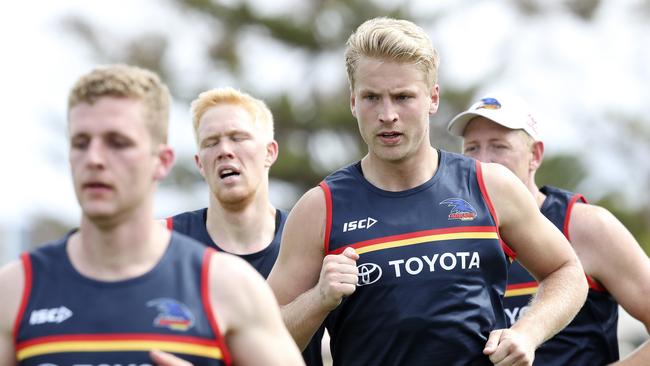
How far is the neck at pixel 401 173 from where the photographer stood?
19.7 feet

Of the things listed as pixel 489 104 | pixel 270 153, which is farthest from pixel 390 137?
→ pixel 489 104

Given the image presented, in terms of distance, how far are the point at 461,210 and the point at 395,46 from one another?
2.77 ft

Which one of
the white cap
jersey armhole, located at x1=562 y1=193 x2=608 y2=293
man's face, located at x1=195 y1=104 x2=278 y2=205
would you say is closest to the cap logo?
the white cap

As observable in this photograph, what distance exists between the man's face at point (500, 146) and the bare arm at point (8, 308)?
12.6 feet

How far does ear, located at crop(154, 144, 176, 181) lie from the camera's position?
4.58 meters

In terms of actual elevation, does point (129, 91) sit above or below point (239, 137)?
below

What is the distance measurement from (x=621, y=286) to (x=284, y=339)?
3030 mm

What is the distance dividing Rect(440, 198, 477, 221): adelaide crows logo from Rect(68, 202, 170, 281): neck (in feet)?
5.86

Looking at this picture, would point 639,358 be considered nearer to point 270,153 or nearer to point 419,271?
point 419,271

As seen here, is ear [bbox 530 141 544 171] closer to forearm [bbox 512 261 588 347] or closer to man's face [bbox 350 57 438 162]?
forearm [bbox 512 261 588 347]

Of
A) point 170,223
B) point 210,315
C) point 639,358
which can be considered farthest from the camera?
point 170,223

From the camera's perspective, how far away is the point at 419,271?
227 inches

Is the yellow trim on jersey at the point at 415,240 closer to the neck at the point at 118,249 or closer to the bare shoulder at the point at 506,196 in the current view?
the bare shoulder at the point at 506,196

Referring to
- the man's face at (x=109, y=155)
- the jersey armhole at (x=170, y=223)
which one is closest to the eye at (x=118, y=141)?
the man's face at (x=109, y=155)
